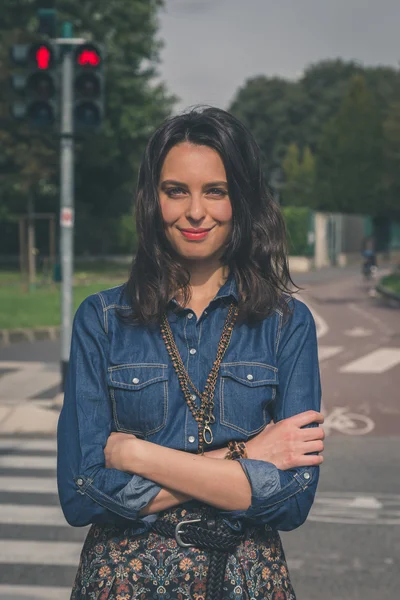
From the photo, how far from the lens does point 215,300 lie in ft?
8.05

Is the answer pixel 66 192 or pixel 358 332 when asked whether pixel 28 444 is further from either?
pixel 358 332

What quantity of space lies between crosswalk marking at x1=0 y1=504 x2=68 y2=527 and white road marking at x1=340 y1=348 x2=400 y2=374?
A: 7.39 m

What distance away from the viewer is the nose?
A: 240 cm

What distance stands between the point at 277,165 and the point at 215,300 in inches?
3792

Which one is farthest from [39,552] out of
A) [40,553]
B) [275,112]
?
[275,112]

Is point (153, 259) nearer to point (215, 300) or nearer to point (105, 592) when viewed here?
point (215, 300)

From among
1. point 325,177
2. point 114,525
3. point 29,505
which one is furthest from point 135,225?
point 325,177

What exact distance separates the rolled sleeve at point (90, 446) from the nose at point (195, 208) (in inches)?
11.7

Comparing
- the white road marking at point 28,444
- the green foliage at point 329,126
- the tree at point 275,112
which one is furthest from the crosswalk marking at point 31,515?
the tree at point 275,112

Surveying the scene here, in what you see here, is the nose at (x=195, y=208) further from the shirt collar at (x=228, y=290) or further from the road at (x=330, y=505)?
the road at (x=330, y=505)

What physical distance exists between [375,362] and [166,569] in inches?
495

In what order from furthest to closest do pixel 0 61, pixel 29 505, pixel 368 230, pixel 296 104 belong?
pixel 296 104 < pixel 368 230 < pixel 0 61 < pixel 29 505

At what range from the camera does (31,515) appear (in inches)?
266

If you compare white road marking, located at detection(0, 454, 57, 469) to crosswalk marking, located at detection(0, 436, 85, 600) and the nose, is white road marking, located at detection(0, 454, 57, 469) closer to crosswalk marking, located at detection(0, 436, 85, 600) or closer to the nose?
crosswalk marking, located at detection(0, 436, 85, 600)
